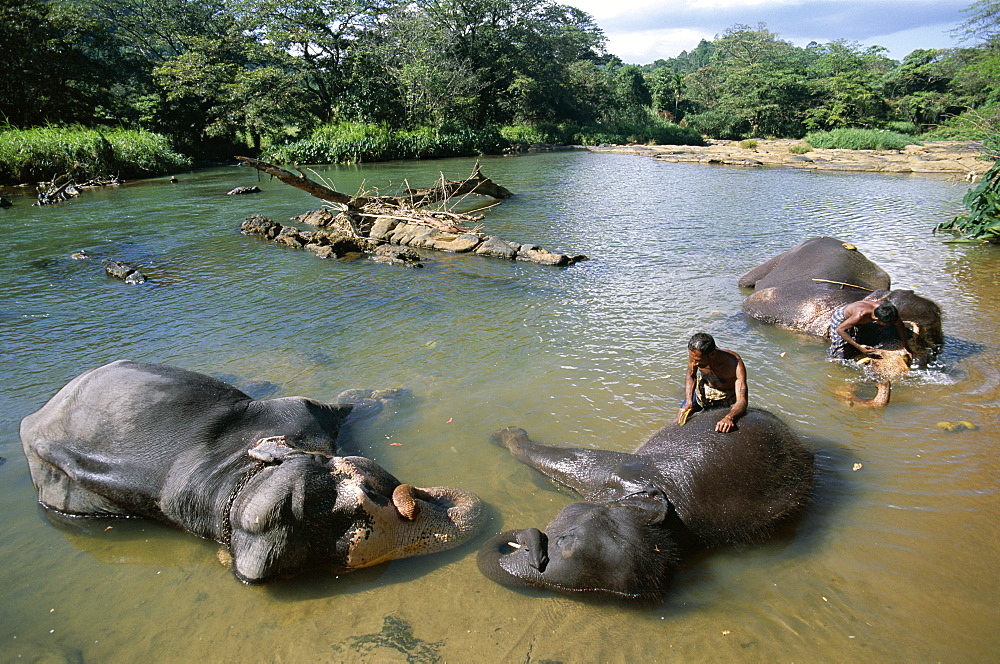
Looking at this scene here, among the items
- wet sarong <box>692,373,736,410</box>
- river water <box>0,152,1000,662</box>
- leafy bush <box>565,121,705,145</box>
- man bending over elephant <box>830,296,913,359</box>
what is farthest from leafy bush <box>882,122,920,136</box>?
wet sarong <box>692,373,736,410</box>

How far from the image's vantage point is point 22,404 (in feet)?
21.2

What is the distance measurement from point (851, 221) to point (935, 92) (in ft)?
140

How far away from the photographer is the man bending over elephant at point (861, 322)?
6312mm

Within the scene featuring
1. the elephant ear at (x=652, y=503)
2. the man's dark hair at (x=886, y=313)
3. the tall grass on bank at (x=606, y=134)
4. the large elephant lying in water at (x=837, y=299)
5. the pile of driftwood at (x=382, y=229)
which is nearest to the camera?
the elephant ear at (x=652, y=503)

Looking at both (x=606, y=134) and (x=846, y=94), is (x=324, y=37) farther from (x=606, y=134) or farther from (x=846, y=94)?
(x=846, y=94)

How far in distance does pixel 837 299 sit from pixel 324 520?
7.21 metres

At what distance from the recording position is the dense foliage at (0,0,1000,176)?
35.2 metres

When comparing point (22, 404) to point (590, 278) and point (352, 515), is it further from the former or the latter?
point (590, 278)

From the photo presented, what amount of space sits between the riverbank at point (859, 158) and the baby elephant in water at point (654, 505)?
25359mm

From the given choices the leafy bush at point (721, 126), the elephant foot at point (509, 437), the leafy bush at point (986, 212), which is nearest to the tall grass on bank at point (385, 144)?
the leafy bush at point (721, 126)

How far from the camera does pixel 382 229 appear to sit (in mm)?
15516

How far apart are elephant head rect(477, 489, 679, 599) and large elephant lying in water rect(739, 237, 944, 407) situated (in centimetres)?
347

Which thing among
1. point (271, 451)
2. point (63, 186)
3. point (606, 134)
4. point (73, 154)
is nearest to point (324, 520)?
point (271, 451)

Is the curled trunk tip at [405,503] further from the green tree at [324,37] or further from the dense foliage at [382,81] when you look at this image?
the green tree at [324,37]
